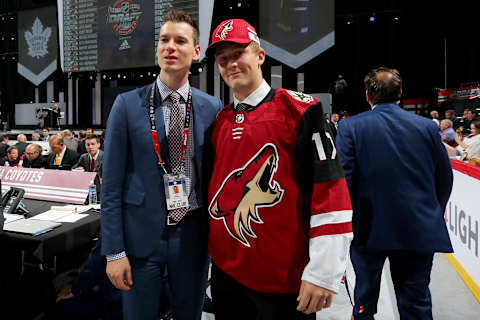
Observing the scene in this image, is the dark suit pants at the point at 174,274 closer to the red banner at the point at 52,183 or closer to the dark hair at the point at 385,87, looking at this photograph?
the dark hair at the point at 385,87

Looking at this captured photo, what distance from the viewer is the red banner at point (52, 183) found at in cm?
290

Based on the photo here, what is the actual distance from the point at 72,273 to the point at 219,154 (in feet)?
8.04

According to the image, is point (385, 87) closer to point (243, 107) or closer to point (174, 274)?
point (243, 107)

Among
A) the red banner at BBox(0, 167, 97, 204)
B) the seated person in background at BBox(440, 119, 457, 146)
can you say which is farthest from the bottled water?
the seated person in background at BBox(440, 119, 457, 146)

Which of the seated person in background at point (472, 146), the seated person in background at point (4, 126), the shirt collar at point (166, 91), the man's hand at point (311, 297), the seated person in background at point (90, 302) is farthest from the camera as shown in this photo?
the seated person in background at point (4, 126)

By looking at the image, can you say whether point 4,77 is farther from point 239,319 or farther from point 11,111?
point 239,319

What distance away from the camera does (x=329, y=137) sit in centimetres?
103

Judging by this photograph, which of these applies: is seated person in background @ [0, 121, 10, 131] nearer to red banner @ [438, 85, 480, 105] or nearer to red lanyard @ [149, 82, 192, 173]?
→ red lanyard @ [149, 82, 192, 173]

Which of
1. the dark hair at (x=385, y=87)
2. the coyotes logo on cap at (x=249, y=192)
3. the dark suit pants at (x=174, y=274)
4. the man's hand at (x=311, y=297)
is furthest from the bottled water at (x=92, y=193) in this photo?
the man's hand at (x=311, y=297)

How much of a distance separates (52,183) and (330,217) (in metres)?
2.79

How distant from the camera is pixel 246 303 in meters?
1.13

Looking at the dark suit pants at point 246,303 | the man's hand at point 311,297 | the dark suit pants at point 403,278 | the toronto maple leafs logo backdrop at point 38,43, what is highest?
the toronto maple leafs logo backdrop at point 38,43

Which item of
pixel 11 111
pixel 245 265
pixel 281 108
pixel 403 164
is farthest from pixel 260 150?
pixel 11 111

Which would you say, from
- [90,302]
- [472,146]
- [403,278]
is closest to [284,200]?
[403,278]
